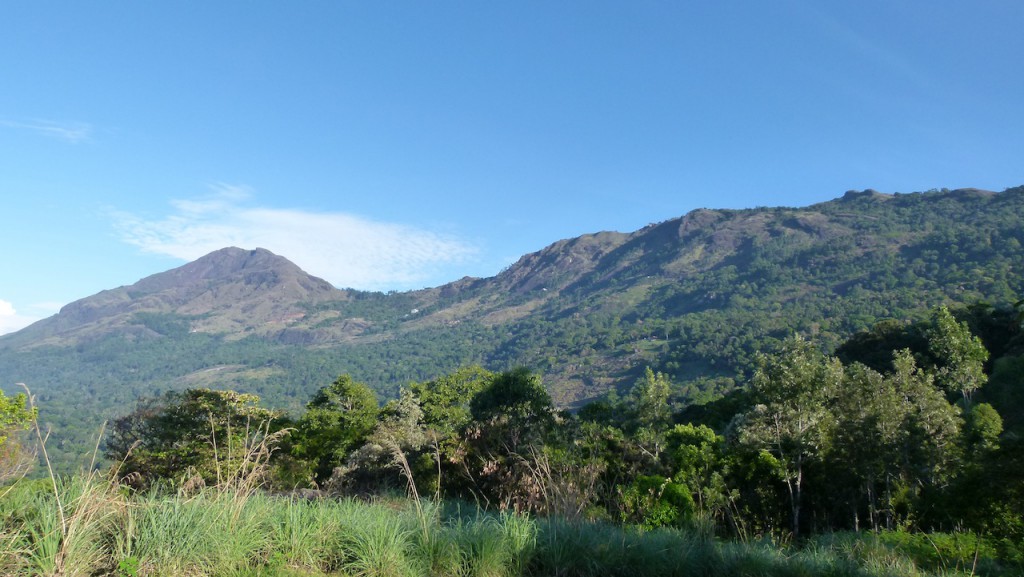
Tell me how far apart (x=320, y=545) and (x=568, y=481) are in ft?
11.3

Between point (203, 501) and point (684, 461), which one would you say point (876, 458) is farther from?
point (203, 501)

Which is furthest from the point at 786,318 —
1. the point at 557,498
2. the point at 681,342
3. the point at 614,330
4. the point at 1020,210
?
the point at 557,498

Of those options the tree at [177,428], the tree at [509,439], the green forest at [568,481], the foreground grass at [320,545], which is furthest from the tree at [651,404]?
the foreground grass at [320,545]

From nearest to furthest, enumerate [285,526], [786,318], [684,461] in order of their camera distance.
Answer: [285,526] → [684,461] → [786,318]

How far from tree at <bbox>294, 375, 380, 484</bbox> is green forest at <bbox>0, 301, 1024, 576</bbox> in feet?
0.41

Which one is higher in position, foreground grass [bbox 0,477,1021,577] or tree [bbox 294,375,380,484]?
foreground grass [bbox 0,477,1021,577]

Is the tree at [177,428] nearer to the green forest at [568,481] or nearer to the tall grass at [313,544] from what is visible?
the green forest at [568,481]

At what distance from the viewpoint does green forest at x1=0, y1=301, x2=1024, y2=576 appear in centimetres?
463

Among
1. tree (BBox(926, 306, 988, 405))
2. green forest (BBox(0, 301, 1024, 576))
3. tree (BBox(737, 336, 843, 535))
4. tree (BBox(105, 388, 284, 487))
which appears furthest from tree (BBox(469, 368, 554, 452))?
tree (BBox(926, 306, 988, 405))

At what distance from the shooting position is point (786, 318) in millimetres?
126500

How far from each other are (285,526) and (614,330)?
7166 inches

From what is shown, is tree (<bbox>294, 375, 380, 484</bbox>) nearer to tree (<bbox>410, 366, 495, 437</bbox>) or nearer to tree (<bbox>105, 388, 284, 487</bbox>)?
tree (<bbox>105, 388, 284, 487</bbox>)

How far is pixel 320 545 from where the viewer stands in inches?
196

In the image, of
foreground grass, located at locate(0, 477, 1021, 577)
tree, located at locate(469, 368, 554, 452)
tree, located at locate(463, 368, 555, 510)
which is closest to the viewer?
foreground grass, located at locate(0, 477, 1021, 577)
